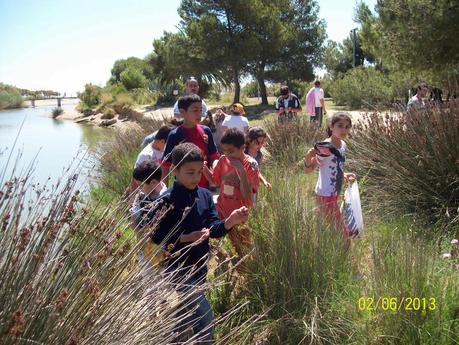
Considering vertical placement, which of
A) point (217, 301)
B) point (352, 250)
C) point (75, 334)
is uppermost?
point (75, 334)

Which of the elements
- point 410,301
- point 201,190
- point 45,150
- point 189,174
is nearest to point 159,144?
point 201,190

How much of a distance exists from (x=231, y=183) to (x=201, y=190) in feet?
2.36

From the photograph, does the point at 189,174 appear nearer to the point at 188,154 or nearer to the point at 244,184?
the point at 188,154

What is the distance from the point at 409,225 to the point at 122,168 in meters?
4.71

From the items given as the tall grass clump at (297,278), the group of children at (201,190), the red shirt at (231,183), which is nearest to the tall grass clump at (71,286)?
the group of children at (201,190)

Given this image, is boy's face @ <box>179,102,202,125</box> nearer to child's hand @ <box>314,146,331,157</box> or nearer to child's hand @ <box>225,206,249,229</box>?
child's hand @ <box>314,146,331,157</box>

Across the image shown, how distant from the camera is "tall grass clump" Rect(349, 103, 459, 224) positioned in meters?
4.46

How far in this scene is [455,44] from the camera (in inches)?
548

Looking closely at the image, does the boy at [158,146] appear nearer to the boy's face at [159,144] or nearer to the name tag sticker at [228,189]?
the boy's face at [159,144]

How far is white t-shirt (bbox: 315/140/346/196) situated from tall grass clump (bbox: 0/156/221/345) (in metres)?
2.31

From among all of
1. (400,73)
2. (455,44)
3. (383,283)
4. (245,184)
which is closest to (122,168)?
(245,184)

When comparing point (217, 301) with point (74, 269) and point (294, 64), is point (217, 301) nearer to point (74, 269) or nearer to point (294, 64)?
point (74, 269)

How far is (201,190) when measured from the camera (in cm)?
295

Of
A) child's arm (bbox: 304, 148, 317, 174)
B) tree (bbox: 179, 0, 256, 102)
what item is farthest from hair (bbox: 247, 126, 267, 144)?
tree (bbox: 179, 0, 256, 102)
